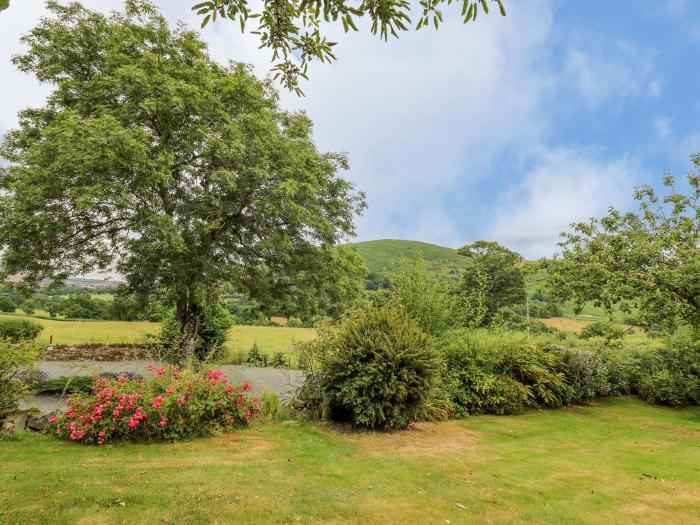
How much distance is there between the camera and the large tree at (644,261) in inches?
426

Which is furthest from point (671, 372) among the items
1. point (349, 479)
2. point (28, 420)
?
point (28, 420)

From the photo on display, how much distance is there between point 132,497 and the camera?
14.2 ft

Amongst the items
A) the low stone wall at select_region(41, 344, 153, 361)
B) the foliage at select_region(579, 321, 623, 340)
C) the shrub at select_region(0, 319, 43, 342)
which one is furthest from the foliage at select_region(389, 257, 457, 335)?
the shrub at select_region(0, 319, 43, 342)

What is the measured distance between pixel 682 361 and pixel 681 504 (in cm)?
1290

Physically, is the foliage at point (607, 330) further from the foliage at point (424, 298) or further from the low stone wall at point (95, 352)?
the low stone wall at point (95, 352)

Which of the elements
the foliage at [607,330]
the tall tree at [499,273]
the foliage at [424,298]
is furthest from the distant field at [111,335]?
the tall tree at [499,273]

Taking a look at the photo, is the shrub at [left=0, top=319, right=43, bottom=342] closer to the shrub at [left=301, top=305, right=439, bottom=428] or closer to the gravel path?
the gravel path

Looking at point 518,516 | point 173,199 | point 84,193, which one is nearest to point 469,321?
point 518,516

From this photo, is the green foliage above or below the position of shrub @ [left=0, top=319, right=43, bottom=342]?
above

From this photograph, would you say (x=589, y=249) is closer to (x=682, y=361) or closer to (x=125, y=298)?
(x=682, y=361)

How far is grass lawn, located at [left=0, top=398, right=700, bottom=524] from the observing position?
13.9 ft

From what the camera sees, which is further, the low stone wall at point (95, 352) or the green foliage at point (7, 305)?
the green foliage at point (7, 305)

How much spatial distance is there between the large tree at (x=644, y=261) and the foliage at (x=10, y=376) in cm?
1384

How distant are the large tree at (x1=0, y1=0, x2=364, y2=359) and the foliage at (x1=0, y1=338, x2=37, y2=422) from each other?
3.32 m
